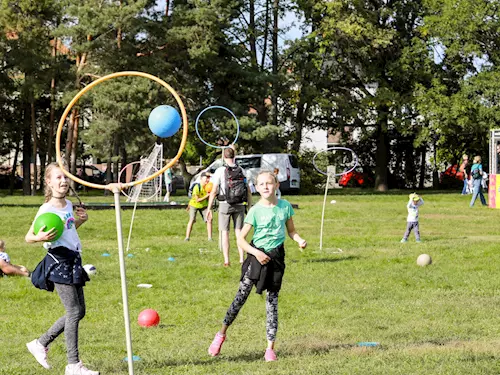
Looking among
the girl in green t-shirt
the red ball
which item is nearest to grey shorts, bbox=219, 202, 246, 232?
the red ball

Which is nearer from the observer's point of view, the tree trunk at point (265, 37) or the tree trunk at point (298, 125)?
the tree trunk at point (265, 37)

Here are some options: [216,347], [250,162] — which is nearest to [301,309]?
[216,347]

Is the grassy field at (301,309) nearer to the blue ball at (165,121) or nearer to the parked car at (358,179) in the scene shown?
the blue ball at (165,121)

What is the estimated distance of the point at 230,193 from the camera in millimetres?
13531

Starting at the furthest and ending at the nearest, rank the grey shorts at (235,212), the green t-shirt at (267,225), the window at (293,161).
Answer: the window at (293,161), the grey shorts at (235,212), the green t-shirt at (267,225)

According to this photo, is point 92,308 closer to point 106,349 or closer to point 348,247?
point 106,349

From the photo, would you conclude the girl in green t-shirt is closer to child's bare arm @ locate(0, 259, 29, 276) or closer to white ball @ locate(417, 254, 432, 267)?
child's bare arm @ locate(0, 259, 29, 276)

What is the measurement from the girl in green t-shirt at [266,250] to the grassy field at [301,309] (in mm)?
393

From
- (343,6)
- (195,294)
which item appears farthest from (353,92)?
(195,294)

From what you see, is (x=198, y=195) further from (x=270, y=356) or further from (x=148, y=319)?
(x=270, y=356)

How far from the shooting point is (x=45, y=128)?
2055 inches

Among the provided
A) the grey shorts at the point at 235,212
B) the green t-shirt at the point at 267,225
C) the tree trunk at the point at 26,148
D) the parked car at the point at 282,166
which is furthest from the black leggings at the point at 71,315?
the tree trunk at the point at 26,148

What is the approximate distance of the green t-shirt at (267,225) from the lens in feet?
24.9

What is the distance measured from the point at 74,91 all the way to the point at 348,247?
25621mm
